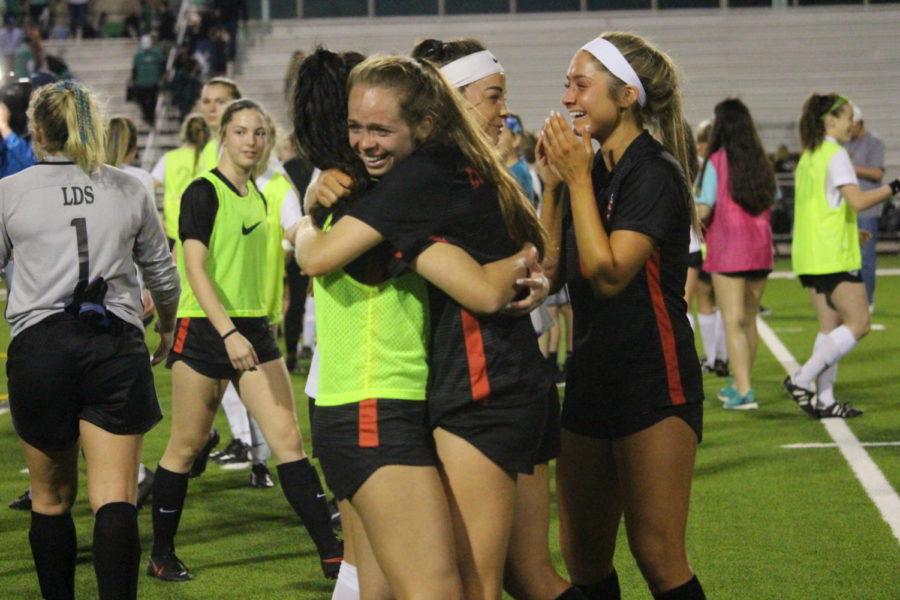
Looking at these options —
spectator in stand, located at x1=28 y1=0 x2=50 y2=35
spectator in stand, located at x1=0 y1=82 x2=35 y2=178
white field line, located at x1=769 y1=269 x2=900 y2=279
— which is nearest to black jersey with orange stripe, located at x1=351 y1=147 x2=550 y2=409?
spectator in stand, located at x1=0 y1=82 x2=35 y2=178

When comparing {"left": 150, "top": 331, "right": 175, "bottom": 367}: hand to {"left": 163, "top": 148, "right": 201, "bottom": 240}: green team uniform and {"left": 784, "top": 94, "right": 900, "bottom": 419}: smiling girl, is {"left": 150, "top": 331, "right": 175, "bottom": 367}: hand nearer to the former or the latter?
{"left": 163, "top": 148, "right": 201, "bottom": 240}: green team uniform

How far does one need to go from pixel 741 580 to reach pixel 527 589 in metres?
2.17

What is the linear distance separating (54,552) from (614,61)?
2.45m

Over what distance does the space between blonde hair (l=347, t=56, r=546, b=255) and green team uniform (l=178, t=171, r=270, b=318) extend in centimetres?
270

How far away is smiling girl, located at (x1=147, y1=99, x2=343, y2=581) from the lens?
5.86 meters

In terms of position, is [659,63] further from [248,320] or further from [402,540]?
[248,320]

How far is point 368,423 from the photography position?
3350mm

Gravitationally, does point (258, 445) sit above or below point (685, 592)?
below

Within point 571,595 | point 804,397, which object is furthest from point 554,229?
point 804,397

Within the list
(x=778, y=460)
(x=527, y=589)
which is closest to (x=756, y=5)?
(x=778, y=460)

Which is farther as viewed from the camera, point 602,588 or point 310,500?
point 310,500

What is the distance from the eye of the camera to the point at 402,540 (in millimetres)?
3285

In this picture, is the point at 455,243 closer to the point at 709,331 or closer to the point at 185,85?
the point at 709,331

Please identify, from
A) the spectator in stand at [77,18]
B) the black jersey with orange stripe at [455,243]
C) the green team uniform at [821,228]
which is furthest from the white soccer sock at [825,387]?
the spectator in stand at [77,18]
